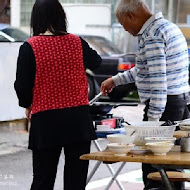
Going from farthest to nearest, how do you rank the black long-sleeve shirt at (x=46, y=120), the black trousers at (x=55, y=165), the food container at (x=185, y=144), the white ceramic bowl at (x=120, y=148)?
the black trousers at (x=55, y=165) < the black long-sleeve shirt at (x=46, y=120) < the food container at (x=185, y=144) < the white ceramic bowl at (x=120, y=148)

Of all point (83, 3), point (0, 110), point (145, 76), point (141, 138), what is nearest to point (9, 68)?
point (0, 110)

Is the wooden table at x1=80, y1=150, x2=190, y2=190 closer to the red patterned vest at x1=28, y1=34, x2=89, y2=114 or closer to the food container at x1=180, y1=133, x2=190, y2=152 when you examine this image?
the food container at x1=180, y1=133, x2=190, y2=152

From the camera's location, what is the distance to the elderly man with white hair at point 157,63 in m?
5.63

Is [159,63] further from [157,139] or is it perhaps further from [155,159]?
[155,159]

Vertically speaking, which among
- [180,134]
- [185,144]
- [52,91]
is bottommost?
[180,134]

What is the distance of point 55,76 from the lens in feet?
17.2

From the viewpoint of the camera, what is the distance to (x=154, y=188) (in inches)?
228

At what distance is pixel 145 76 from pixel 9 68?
5855 millimetres

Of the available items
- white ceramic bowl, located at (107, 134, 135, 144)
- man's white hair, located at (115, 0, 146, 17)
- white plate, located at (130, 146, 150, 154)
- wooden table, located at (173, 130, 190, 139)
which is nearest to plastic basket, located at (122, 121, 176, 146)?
white plate, located at (130, 146, 150, 154)

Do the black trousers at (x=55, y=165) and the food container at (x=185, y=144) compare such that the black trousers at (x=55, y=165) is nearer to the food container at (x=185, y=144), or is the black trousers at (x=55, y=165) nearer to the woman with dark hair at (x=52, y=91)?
the woman with dark hair at (x=52, y=91)

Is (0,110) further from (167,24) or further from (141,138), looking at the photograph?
(141,138)

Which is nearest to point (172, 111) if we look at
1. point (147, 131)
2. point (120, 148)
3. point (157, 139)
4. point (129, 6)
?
point (129, 6)

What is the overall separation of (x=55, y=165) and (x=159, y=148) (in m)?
1.09

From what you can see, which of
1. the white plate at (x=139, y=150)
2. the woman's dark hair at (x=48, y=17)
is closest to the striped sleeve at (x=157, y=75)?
the woman's dark hair at (x=48, y=17)
